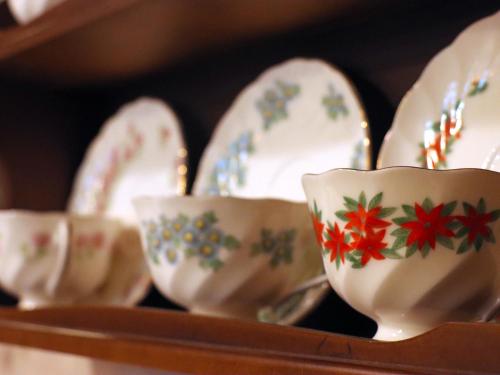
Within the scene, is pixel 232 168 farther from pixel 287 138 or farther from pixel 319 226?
pixel 319 226

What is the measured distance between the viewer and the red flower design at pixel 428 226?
0.41 metres

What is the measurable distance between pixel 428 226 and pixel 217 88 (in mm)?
480

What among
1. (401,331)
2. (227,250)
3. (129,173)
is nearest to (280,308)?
(227,250)

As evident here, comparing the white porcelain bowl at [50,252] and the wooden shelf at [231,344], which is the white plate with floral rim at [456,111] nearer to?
the wooden shelf at [231,344]

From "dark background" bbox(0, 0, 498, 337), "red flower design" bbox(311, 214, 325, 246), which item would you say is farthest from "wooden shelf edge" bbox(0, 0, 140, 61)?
"red flower design" bbox(311, 214, 325, 246)

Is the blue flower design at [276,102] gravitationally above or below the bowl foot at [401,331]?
above

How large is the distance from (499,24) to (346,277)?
26cm

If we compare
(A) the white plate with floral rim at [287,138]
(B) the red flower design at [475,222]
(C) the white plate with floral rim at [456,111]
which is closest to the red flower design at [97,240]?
(A) the white plate with floral rim at [287,138]

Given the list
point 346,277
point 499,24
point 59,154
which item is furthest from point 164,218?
point 59,154

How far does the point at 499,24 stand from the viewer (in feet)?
1.81

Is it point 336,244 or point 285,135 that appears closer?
point 336,244

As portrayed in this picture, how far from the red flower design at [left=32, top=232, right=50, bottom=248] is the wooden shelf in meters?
0.11

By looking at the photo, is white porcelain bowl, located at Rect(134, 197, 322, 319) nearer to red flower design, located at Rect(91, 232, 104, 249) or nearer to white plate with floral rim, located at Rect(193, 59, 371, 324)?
white plate with floral rim, located at Rect(193, 59, 371, 324)

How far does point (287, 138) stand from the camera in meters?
0.71
